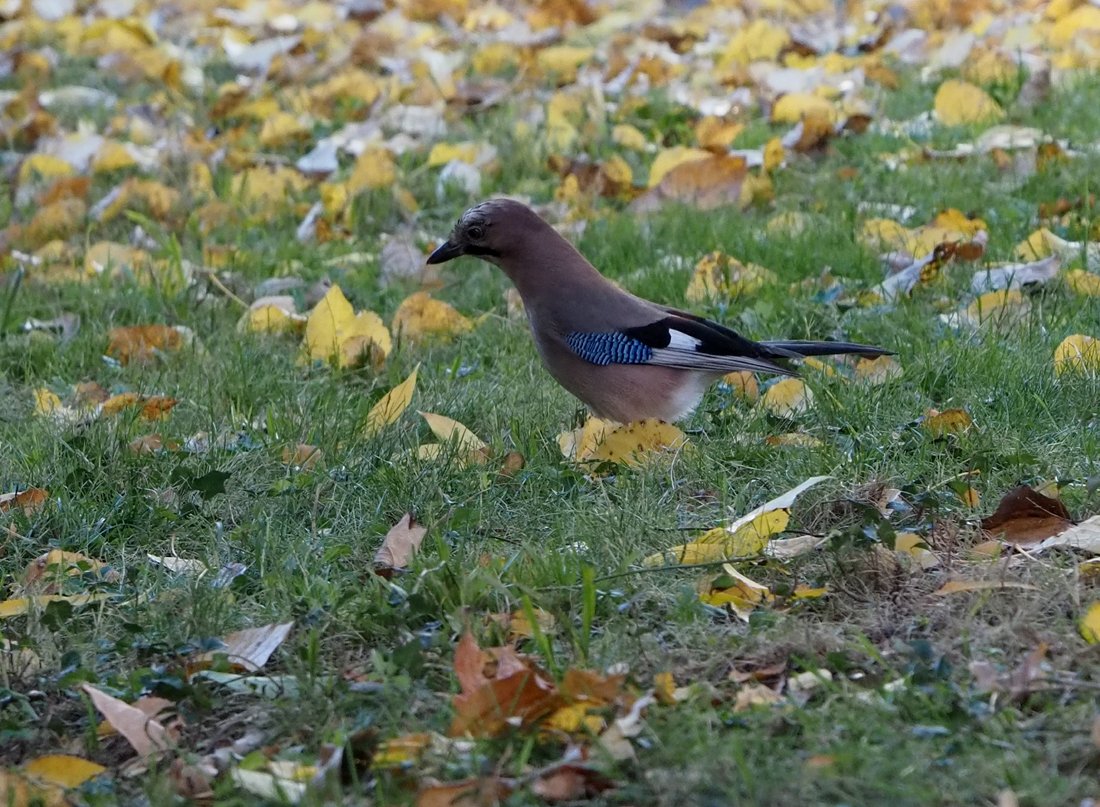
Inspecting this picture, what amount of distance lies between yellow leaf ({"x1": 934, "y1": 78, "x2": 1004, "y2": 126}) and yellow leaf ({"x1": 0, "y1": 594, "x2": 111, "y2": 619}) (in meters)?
4.47

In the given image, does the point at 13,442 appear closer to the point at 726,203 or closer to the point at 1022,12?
the point at 726,203

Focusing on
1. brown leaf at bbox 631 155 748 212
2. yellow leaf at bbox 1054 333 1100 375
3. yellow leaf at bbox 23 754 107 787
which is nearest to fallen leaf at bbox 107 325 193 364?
brown leaf at bbox 631 155 748 212

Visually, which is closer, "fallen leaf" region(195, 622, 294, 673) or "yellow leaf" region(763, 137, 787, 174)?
"fallen leaf" region(195, 622, 294, 673)

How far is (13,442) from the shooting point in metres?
4.08

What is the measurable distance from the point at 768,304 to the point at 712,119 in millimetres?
2071

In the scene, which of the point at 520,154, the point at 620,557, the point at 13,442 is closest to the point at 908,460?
the point at 620,557

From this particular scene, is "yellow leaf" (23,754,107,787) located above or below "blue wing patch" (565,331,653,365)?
above

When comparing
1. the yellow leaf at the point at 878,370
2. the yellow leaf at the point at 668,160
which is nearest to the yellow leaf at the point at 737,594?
the yellow leaf at the point at 878,370

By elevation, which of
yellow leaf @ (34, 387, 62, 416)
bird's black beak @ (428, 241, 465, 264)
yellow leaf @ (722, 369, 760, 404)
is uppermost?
bird's black beak @ (428, 241, 465, 264)

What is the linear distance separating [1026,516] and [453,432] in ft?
4.65

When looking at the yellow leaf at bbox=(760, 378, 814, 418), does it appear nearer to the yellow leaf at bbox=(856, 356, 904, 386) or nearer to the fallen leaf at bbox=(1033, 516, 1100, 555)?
the yellow leaf at bbox=(856, 356, 904, 386)

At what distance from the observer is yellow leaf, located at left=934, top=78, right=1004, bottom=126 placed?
21.2ft

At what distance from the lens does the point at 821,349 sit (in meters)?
4.08

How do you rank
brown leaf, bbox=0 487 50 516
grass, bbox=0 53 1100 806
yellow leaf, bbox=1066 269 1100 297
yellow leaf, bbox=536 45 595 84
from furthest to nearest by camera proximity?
1. yellow leaf, bbox=536 45 595 84
2. yellow leaf, bbox=1066 269 1100 297
3. brown leaf, bbox=0 487 50 516
4. grass, bbox=0 53 1100 806
